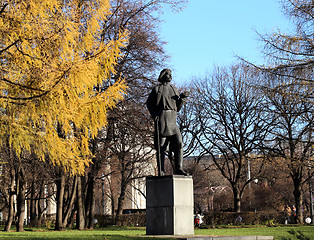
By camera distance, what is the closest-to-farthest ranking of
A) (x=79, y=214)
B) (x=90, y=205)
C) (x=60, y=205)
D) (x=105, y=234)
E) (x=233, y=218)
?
(x=105, y=234) → (x=60, y=205) → (x=79, y=214) → (x=90, y=205) → (x=233, y=218)

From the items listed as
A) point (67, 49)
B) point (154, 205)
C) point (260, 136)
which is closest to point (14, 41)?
point (67, 49)

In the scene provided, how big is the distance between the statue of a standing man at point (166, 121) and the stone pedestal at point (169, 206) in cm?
46

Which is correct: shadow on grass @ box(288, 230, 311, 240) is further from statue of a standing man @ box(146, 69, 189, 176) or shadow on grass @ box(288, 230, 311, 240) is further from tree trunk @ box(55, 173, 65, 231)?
tree trunk @ box(55, 173, 65, 231)

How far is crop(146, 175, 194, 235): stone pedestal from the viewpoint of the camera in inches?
453

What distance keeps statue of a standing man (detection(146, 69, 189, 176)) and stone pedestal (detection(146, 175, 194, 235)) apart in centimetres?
46

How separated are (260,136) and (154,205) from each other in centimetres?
2448

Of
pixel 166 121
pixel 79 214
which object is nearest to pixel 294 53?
pixel 166 121

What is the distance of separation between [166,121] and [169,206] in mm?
2238

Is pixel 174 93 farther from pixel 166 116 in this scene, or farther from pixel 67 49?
pixel 67 49

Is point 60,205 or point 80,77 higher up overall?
point 80,77

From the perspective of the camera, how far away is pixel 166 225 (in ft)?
37.8

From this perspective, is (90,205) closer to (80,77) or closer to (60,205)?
(60,205)

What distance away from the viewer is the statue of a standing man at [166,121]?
40.5 ft

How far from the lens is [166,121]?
40.7 feet
